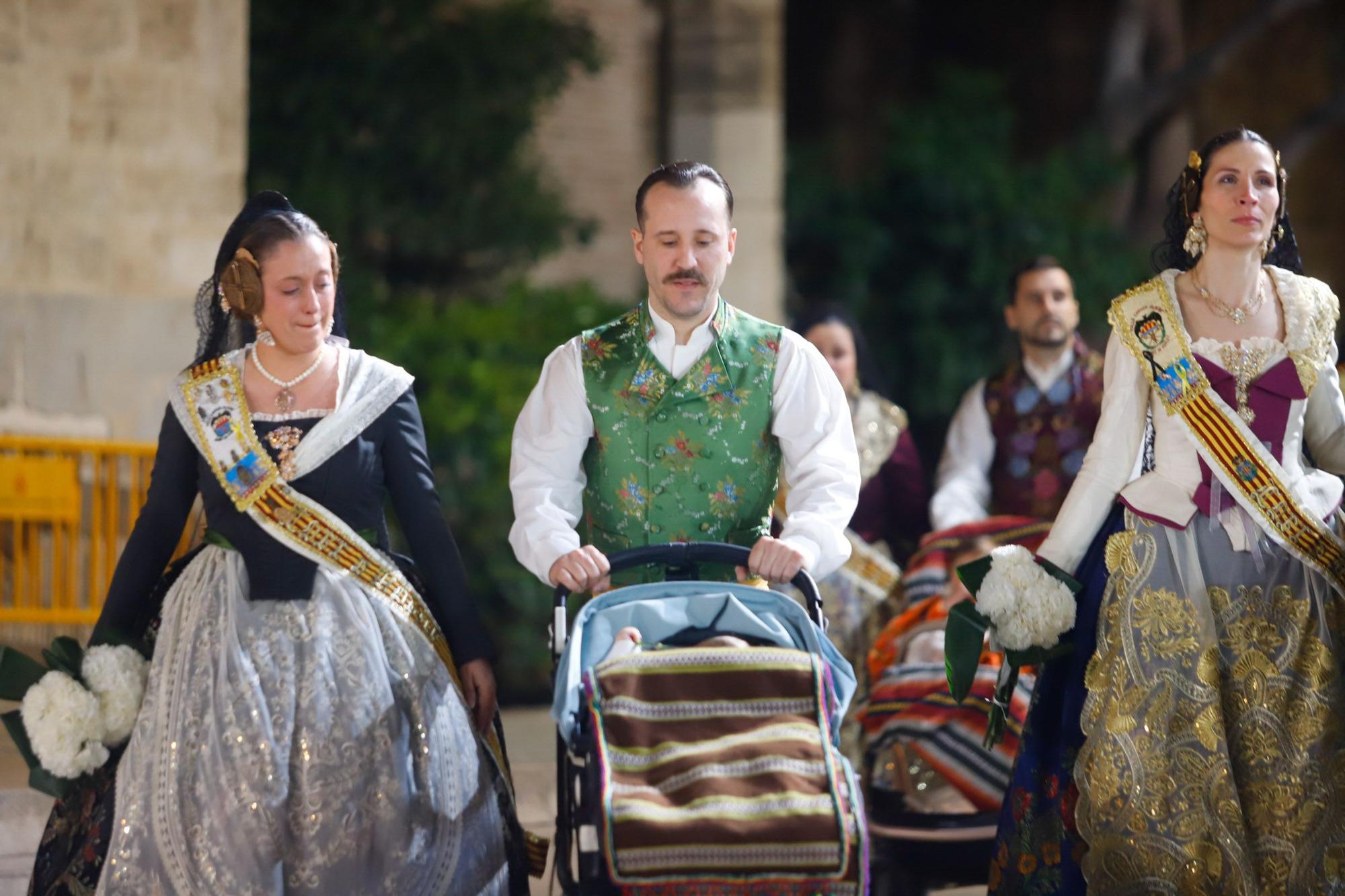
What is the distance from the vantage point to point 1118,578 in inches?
162

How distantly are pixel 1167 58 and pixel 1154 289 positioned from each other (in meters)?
8.57

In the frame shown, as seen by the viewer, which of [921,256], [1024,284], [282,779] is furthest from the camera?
[921,256]

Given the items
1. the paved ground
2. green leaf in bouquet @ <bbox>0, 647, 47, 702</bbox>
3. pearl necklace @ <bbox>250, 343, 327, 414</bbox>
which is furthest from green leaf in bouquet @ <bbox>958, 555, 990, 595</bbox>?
green leaf in bouquet @ <bbox>0, 647, 47, 702</bbox>

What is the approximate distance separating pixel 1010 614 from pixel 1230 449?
66cm

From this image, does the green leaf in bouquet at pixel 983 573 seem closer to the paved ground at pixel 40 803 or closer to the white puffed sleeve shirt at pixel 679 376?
the white puffed sleeve shirt at pixel 679 376

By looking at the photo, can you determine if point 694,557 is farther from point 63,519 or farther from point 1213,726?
point 63,519

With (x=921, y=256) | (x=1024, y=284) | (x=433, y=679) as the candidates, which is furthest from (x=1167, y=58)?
(x=433, y=679)

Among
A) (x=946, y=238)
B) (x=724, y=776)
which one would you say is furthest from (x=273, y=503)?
(x=946, y=238)

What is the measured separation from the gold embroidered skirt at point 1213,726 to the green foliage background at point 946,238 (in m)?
6.56

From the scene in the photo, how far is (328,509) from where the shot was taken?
4.09 metres

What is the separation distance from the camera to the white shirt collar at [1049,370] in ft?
19.7

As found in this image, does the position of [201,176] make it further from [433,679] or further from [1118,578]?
[1118,578]

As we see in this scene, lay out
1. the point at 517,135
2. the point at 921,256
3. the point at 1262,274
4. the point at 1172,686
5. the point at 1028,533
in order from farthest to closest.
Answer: the point at 921,256
the point at 517,135
the point at 1028,533
the point at 1262,274
the point at 1172,686

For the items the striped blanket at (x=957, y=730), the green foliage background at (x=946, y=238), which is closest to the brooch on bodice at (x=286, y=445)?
the striped blanket at (x=957, y=730)
